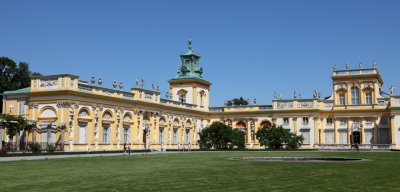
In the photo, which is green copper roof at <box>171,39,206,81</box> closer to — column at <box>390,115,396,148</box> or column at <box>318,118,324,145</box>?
column at <box>318,118,324,145</box>

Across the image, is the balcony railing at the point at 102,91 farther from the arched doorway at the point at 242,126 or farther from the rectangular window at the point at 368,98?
the rectangular window at the point at 368,98

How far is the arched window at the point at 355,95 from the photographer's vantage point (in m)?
65.8

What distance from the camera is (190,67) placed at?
73.3m

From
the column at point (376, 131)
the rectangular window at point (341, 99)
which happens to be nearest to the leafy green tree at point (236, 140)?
the rectangular window at point (341, 99)

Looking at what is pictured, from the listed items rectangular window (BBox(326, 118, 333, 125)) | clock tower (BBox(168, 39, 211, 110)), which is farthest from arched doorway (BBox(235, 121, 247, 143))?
rectangular window (BBox(326, 118, 333, 125))

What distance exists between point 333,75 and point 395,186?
5585 cm

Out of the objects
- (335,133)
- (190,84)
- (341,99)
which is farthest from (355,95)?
(190,84)

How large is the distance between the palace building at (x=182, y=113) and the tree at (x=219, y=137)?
375 centimetres

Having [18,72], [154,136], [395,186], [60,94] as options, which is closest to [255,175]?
[395,186]

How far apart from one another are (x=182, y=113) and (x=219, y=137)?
658cm

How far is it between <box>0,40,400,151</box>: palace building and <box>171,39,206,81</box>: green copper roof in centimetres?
16

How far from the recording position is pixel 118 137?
5025 centimetres

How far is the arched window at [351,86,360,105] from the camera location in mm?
65812

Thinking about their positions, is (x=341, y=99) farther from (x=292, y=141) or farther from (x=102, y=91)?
(x=102, y=91)
